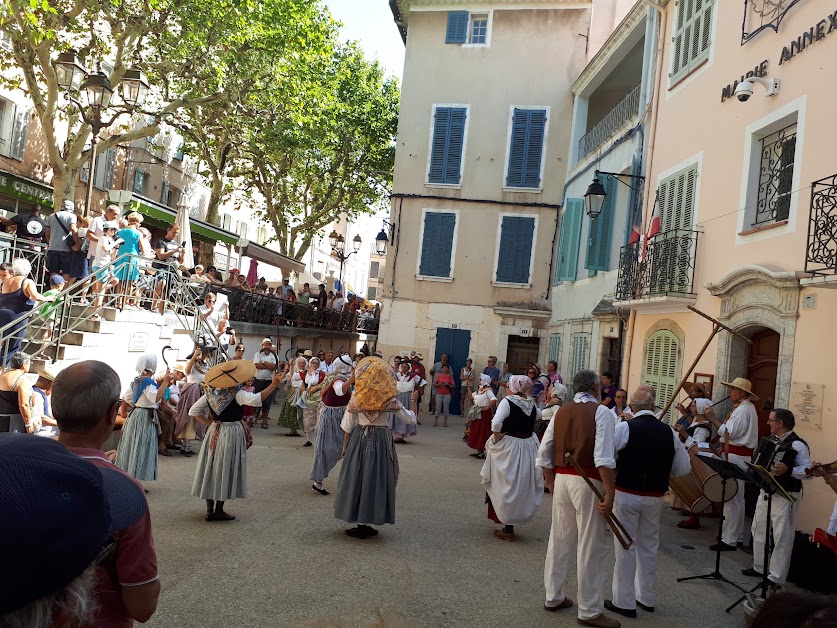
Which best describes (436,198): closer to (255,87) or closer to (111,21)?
(255,87)

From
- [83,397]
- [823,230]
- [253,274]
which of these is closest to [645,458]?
[823,230]

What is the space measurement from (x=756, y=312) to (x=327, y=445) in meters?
6.02

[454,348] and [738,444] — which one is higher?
[454,348]

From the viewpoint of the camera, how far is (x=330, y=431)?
1041 centimetres

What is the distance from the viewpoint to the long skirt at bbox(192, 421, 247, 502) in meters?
8.05

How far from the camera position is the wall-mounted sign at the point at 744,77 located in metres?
10.8

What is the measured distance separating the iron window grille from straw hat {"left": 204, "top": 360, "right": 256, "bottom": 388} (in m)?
7.12

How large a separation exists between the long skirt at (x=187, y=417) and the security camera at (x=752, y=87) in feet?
30.2

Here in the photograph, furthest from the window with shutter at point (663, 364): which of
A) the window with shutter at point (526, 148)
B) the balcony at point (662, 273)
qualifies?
the window with shutter at point (526, 148)

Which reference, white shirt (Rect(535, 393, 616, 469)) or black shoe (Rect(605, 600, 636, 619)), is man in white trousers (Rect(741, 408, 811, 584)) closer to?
black shoe (Rect(605, 600, 636, 619))

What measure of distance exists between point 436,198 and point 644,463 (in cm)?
1818

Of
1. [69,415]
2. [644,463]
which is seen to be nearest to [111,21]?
[644,463]

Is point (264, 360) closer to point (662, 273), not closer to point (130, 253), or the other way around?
point (130, 253)

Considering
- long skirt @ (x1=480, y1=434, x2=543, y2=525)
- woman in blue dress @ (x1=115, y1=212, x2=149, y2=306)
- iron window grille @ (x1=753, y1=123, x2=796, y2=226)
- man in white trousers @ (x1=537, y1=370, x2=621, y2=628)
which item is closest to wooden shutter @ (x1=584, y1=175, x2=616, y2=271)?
iron window grille @ (x1=753, y1=123, x2=796, y2=226)
